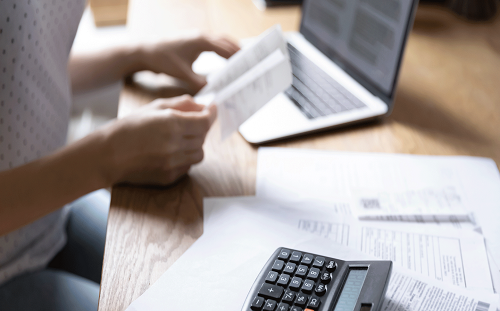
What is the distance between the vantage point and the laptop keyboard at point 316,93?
0.68m

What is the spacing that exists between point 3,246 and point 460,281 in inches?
22.7

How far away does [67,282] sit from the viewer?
59cm

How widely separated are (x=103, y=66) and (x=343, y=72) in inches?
17.7

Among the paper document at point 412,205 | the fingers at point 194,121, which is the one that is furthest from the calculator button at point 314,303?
the fingers at point 194,121

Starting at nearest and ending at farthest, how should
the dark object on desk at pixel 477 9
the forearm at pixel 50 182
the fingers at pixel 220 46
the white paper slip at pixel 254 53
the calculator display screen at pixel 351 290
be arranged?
the calculator display screen at pixel 351 290, the forearm at pixel 50 182, the white paper slip at pixel 254 53, the fingers at pixel 220 46, the dark object on desk at pixel 477 9

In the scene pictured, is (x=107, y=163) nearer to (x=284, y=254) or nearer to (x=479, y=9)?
(x=284, y=254)

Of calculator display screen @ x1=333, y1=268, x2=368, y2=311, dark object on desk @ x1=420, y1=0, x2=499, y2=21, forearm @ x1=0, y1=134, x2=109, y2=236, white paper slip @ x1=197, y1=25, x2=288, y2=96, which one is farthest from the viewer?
dark object on desk @ x1=420, y1=0, x2=499, y2=21

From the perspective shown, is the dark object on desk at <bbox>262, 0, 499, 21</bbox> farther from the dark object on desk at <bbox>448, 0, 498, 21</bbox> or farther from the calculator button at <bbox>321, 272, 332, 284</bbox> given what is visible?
the calculator button at <bbox>321, 272, 332, 284</bbox>

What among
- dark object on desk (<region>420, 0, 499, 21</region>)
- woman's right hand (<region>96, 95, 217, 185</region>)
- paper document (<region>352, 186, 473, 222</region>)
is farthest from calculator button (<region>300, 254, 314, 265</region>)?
dark object on desk (<region>420, 0, 499, 21</region>)

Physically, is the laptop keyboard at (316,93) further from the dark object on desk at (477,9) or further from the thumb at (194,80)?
the dark object on desk at (477,9)

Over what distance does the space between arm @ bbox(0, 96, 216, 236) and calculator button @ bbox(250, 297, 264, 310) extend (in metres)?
0.22

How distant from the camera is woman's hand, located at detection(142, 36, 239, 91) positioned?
73 cm

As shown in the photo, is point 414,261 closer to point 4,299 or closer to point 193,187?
point 193,187

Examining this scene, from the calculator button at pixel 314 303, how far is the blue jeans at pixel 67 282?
1.06 ft
